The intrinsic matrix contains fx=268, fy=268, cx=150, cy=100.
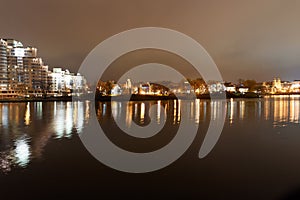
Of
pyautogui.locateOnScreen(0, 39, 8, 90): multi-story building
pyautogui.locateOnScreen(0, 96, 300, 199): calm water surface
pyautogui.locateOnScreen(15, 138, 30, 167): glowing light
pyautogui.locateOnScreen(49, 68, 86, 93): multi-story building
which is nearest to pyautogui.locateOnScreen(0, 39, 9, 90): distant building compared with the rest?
pyautogui.locateOnScreen(0, 39, 8, 90): multi-story building

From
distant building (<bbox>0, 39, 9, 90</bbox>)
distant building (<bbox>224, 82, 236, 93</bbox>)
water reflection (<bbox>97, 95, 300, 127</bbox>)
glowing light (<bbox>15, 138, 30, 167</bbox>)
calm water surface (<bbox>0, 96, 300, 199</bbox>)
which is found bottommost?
calm water surface (<bbox>0, 96, 300, 199</bbox>)

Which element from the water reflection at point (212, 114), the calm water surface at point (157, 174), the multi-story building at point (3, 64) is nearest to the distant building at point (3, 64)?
the multi-story building at point (3, 64)

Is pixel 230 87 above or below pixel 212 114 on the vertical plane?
above

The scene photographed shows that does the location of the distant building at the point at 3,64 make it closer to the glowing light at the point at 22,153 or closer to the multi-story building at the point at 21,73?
the multi-story building at the point at 21,73

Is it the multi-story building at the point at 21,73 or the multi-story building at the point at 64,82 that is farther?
the multi-story building at the point at 64,82

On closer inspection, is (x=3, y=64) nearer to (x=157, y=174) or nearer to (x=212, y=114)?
(x=212, y=114)

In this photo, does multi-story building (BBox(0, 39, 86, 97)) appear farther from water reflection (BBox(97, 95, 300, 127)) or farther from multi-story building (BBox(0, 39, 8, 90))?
water reflection (BBox(97, 95, 300, 127))

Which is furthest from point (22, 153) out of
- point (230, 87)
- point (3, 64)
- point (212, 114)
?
point (230, 87)

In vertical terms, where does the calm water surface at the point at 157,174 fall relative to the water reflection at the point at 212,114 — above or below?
below

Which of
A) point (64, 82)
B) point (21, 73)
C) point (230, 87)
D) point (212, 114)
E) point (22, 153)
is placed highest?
point (21, 73)

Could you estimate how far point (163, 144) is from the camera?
1202 cm

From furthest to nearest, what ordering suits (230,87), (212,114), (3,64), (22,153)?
1. (230,87)
2. (3,64)
3. (212,114)
4. (22,153)

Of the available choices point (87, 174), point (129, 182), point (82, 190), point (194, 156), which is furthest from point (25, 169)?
point (194, 156)

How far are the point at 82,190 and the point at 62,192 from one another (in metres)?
0.46
